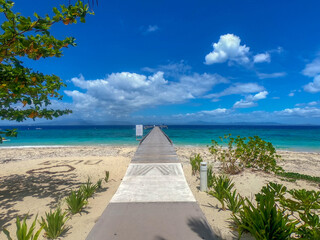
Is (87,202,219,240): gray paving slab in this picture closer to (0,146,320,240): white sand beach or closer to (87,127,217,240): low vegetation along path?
(87,127,217,240): low vegetation along path

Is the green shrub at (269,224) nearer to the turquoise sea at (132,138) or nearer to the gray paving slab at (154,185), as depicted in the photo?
the gray paving slab at (154,185)

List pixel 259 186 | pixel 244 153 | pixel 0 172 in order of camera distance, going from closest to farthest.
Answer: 1. pixel 259 186
2. pixel 244 153
3. pixel 0 172

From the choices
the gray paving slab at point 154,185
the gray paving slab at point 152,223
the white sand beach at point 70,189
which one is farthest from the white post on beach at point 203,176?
the gray paving slab at point 152,223

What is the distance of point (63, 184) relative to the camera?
21.5 feet

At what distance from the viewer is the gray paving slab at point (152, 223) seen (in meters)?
2.88

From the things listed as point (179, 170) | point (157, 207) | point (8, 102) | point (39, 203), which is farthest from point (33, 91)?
point (179, 170)

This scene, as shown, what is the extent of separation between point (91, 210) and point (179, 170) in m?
3.71

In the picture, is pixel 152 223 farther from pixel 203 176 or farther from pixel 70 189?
pixel 70 189

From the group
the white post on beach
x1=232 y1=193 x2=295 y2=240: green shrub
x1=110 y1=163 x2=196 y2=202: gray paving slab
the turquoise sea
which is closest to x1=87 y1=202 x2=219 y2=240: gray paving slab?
x1=110 y1=163 x2=196 y2=202: gray paving slab

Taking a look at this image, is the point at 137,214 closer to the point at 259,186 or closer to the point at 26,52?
the point at 26,52

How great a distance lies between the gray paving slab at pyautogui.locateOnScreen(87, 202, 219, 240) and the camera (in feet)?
9.45

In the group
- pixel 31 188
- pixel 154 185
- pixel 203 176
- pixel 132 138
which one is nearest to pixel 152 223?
pixel 154 185

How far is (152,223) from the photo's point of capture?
3225mm

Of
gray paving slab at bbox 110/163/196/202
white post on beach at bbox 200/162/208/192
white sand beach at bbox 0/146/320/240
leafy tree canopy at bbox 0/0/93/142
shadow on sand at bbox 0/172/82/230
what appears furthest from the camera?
white post on beach at bbox 200/162/208/192
